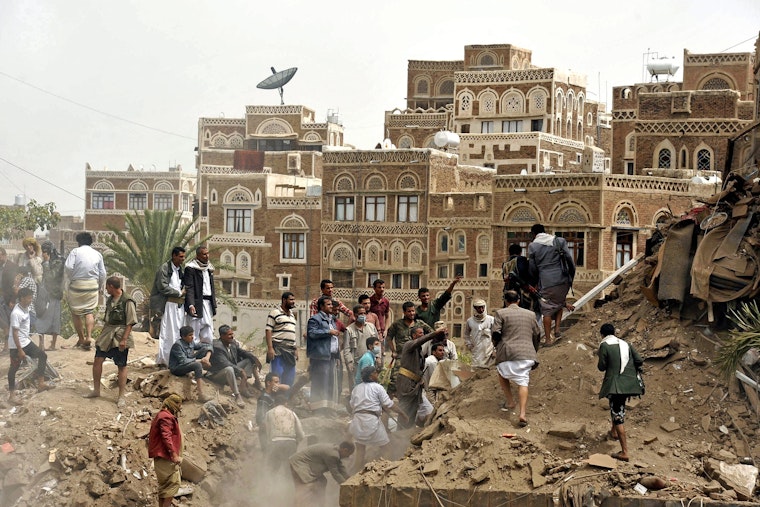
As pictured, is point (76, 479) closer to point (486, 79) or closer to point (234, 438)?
point (234, 438)

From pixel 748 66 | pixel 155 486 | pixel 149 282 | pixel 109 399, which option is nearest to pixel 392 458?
pixel 155 486

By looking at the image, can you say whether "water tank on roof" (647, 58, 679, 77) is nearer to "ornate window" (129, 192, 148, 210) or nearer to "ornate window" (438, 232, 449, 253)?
"ornate window" (438, 232, 449, 253)

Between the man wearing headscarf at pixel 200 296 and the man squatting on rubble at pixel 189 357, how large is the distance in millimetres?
264

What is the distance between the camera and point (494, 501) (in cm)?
1367

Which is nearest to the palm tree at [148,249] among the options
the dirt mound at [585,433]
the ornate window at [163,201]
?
the dirt mound at [585,433]

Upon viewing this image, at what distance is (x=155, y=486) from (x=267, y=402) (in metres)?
1.86

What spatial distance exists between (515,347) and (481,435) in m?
1.12

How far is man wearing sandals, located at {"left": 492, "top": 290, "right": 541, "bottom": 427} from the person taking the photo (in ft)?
48.7

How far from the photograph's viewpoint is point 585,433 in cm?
1421

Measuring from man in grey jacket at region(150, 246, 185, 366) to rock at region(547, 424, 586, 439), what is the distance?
6.58 meters

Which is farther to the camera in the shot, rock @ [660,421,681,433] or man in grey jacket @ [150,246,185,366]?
man in grey jacket @ [150,246,185,366]

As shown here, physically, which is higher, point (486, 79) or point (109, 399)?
point (486, 79)

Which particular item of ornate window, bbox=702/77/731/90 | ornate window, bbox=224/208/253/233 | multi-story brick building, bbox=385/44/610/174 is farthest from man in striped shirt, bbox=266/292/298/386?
Answer: ornate window, bbox=702/77/731/90

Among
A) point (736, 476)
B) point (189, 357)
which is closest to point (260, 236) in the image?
point (189, 357)
